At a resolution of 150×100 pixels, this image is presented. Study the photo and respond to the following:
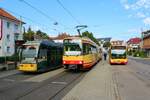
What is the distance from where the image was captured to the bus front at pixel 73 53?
25.2m

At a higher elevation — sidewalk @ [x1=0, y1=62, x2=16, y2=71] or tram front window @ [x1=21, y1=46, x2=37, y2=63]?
tram front window @ [x1=21, y1=46, x2=37, y2=63]

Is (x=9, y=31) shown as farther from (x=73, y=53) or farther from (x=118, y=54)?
(x=73, y=53)

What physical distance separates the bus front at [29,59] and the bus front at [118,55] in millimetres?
18346

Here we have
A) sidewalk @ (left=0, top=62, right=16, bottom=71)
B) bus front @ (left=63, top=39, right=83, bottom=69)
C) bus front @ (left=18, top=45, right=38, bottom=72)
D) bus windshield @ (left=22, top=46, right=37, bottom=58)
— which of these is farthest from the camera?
sidewalk @ (left=0, top=62, right=16, bottom=71)

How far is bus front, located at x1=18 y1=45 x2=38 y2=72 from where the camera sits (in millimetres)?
23445

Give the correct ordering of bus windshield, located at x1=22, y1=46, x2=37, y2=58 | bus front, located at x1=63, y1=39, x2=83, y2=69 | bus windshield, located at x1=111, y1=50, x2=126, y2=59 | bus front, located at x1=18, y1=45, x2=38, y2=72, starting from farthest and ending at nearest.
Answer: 1. bus windshield, located at x1=111, y1=50, x2=126, y2=59
2. bus front, located at x1=63, y1=39, x2=83, y2=69
3. bus windshield, located at x1=22, y1=46, x2=37, y2=58
4. bus front, located at x1=18, y1=45, x2=38, y2=72

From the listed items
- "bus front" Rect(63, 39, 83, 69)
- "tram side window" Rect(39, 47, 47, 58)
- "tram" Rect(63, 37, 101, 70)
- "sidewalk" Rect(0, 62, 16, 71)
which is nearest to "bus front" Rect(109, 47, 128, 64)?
"tram" Rect(63, 37, 101, 70)

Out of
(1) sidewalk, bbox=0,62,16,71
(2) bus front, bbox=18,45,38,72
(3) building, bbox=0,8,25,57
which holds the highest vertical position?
(3) building, bbox=0,8,25,57

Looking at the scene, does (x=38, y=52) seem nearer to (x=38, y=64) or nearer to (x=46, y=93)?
(x=38, y=64)

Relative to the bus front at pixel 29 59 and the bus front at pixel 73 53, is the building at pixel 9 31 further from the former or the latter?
the bus front at pixel 29 59

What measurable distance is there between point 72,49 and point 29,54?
12.7ft

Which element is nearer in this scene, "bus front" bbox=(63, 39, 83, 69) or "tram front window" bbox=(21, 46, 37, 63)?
"tram front window" bbox=(21, 46, 37, 63)

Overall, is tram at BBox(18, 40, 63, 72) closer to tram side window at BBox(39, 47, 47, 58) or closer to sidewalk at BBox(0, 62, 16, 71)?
tram side window at BBox(39, 47, 47, 58)

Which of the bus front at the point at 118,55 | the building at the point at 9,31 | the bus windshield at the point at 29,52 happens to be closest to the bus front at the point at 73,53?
the bus windshield at the point at 29,52
